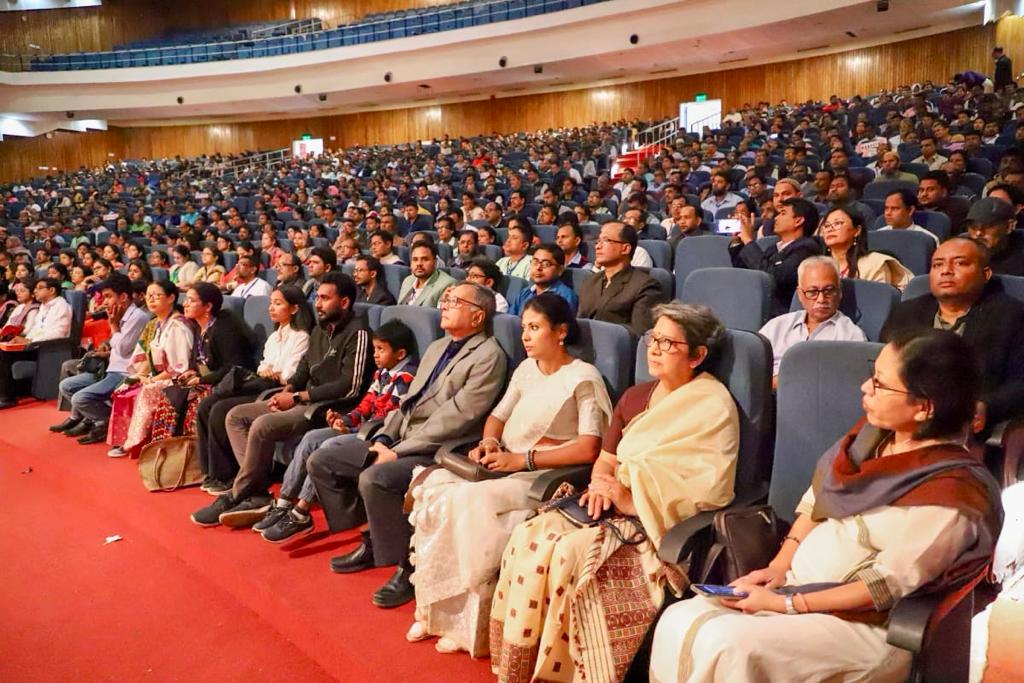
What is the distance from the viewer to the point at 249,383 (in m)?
3.10

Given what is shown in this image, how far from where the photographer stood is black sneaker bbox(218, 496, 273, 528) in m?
2.58

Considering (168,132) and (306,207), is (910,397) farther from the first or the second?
(168,132)

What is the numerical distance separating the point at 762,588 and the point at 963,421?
0.43m

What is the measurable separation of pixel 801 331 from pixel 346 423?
1.48 m

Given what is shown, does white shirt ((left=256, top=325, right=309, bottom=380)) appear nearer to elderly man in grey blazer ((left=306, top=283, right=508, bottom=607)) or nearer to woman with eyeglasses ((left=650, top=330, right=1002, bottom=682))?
elderly man in grey blazer ((left=306, top=283, right=508, bottom=607))

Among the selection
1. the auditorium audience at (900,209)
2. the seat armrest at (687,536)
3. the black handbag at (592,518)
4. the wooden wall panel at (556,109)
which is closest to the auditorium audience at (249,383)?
the black handbag at (592,518)

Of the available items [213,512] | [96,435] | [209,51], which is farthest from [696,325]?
[209,51]

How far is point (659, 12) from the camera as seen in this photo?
1237cm

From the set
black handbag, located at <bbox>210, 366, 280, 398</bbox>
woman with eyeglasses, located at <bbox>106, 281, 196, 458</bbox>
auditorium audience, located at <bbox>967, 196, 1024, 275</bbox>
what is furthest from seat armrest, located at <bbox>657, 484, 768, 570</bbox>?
woman with eyeglasses, located at <bbox>106, 281, 196, 458</bbox>

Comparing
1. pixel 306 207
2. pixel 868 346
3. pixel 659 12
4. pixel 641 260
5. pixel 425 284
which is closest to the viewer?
pixel 868 346

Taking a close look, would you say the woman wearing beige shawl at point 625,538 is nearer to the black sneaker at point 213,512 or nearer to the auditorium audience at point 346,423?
the auditorium audience at point 346,423

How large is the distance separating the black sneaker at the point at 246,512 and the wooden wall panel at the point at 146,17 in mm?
17685

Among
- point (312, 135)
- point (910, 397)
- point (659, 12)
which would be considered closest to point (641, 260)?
point (910, 397)

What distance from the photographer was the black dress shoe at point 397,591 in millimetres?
2045
